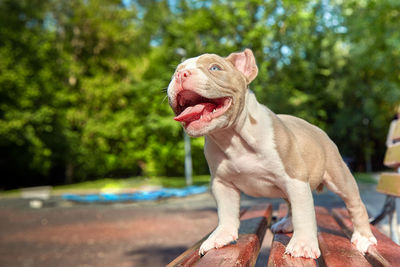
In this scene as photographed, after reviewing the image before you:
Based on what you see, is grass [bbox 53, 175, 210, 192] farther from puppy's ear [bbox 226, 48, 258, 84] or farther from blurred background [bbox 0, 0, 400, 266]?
puppy's ear [bbox 226, 48, 258, 84]

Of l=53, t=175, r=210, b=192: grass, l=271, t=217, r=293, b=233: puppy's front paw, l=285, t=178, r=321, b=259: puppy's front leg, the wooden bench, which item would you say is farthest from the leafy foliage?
l=285, t=178, r=321, b=259: puppy's front leg

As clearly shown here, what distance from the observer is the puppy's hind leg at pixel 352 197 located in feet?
6.57

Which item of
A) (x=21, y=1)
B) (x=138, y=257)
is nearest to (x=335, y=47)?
(x=21, y=1)

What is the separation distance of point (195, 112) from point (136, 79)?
27163 millimetres

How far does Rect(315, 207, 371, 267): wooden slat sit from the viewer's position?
1.62 m

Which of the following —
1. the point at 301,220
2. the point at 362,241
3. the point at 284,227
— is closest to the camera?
the point at 301,220

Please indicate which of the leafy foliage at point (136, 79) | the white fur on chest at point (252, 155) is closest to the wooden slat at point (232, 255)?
the white fur on chest at point (252, 155)

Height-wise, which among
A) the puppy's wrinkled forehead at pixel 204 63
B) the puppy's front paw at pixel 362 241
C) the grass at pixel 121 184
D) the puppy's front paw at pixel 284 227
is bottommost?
the grass at pixel 121 184

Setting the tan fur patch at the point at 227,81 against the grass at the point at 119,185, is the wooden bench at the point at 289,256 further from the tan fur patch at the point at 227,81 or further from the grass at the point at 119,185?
the grass at the point at 119,185

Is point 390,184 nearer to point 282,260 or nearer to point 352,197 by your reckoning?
point 352,197

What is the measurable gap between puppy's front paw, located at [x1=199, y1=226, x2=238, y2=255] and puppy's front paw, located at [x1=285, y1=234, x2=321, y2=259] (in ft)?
1.03

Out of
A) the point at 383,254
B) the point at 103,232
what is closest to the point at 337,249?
the point at 383,254

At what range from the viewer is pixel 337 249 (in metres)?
1.87

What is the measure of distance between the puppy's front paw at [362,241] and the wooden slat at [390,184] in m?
0.74
